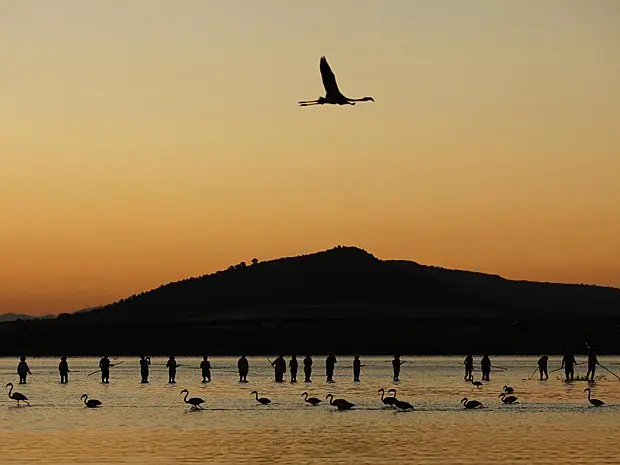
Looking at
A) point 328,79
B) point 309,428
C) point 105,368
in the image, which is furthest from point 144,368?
point 328,79

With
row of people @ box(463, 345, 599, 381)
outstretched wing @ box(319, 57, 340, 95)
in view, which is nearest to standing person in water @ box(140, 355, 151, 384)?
row of people @ box(463, 345, 599, 381)

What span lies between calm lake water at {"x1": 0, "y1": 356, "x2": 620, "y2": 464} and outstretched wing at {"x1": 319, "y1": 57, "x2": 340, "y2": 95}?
22.9 feet

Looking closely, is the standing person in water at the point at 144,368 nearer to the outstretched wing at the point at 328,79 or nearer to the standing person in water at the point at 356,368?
the standing person in water at the point at 356,368

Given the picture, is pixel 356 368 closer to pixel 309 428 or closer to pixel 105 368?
pixel 105 368

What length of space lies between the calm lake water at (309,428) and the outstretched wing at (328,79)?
6.99 meters

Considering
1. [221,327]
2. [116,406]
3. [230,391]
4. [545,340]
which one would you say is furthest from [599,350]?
[116,406]

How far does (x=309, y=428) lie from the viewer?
1345 inches

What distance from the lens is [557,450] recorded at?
28391 mm

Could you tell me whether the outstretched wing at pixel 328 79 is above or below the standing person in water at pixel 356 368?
above

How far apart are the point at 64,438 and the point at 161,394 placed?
57.6ft

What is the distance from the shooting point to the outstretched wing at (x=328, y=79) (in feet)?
89.1

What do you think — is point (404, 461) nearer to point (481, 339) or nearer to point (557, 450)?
point (557, 450)

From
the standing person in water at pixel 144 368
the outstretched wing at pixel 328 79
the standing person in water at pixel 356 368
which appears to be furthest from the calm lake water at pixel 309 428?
the outstretched wing at pixel 328 79

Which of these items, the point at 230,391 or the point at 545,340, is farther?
the point at 545,340
